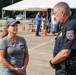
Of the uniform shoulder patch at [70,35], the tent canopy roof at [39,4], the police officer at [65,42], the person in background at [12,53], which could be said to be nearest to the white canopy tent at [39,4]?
the tent canopy roof at [39,4]

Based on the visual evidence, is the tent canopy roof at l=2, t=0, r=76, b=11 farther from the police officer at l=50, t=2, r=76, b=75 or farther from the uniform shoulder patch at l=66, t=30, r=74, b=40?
the uniform shoulder patch at l=66, t=30, r=74, b=40

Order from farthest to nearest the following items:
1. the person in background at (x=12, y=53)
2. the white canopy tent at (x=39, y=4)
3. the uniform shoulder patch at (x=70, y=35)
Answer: the white canopy tent at (x=39, y=4) < the person in background at (x=12, y=53) < the uniform shoulder patch at (x=70, y=35)

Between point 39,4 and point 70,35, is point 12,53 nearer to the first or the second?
point 70,35

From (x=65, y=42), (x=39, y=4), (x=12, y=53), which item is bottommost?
(x=39, y=4)

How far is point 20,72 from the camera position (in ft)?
15.9

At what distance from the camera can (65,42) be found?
3791 mm

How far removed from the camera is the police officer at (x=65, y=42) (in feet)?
12.4

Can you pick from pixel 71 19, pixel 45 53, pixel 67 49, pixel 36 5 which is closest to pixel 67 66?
pixel 67 49

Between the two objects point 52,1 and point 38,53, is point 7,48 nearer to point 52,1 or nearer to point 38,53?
point 38,53

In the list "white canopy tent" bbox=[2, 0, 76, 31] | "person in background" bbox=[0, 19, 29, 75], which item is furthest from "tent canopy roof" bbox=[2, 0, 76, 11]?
"person in background" bbox=[0, 19, 29, 75]

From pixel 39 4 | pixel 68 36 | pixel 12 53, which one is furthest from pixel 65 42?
pixel 39 4

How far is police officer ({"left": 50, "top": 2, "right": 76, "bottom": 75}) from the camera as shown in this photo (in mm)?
3766

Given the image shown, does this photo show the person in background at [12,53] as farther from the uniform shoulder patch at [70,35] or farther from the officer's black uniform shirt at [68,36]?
the uniform shoulder patch at [70,35]

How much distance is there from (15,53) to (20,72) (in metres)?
0.30
